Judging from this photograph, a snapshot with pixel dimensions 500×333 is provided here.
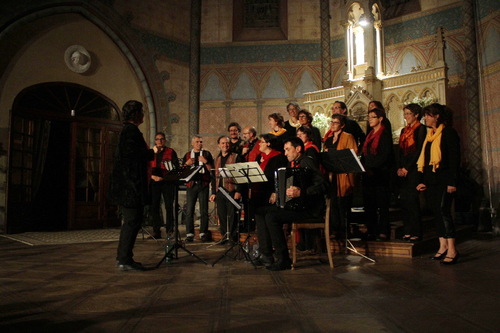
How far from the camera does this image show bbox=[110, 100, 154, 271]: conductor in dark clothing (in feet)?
13.5

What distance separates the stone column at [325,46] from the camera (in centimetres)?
1134

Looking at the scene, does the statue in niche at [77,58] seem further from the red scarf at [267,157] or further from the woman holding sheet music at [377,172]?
the woman holding sheet music at [377,172]

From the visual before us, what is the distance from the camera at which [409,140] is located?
5.14m

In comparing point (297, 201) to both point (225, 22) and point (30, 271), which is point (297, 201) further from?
point (225, 22)

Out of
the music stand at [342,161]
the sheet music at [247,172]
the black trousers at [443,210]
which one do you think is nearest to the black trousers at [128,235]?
the sheet music at [247,172]

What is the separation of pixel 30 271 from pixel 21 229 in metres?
4.91

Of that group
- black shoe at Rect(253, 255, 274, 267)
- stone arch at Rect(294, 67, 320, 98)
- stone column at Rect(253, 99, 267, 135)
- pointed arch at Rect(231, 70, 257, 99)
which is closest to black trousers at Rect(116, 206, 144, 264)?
black shoe at Rect(253, 255, 274, 267)

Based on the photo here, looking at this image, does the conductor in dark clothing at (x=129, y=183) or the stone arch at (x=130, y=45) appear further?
the stone arch at (x=130, y=45)

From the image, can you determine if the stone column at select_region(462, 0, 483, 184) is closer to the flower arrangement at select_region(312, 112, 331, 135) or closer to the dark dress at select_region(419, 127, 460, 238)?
the flower arrangement at select_region(312, 112, 331, 135)

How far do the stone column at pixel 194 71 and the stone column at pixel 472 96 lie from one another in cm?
670

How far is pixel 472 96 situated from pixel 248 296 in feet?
27.1

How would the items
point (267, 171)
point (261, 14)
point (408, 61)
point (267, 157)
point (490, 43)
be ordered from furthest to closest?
point (261, 14), point (408, 61), point (490, 43), point (267, 157), point (267, 171)

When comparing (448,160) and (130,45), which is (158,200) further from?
(130,45)

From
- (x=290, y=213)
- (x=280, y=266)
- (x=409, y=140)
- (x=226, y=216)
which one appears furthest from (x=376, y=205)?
(x=226, y=216)
